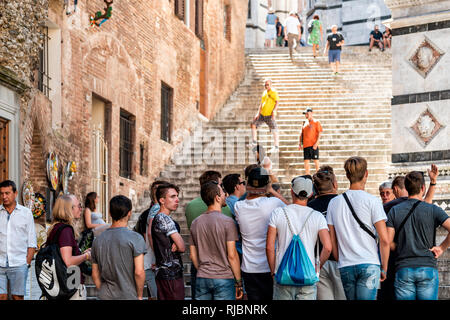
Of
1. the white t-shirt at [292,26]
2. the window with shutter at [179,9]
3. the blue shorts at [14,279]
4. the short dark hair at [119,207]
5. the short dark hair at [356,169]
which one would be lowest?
the blue shorts at [14,279]

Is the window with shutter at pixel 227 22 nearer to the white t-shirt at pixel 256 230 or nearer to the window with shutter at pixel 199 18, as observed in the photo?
the window with shutter at pixel 199 18

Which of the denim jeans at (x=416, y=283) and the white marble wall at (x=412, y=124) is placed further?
the white marble wall at (x=412, y=124)

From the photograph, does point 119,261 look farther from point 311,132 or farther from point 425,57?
point 311,132

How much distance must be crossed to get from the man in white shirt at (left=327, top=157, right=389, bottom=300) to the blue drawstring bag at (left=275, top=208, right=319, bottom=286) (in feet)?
1.32

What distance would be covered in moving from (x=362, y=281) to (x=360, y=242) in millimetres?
316

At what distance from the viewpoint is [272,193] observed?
31.0 ft

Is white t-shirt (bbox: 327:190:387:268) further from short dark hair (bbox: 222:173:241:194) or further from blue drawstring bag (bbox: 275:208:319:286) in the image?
short dark hair (bbox: 222:173:241:194)

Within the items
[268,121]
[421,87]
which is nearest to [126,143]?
[268,121]

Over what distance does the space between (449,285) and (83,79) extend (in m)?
7.85

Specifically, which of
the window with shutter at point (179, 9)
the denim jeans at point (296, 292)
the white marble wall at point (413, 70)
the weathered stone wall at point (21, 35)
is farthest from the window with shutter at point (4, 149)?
the window with shutter at point (179, 9)

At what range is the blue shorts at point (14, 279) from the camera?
9758 mm

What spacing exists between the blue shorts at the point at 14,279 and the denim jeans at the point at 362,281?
11.9ft

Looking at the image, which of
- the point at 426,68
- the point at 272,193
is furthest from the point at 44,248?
the point at 426,68
